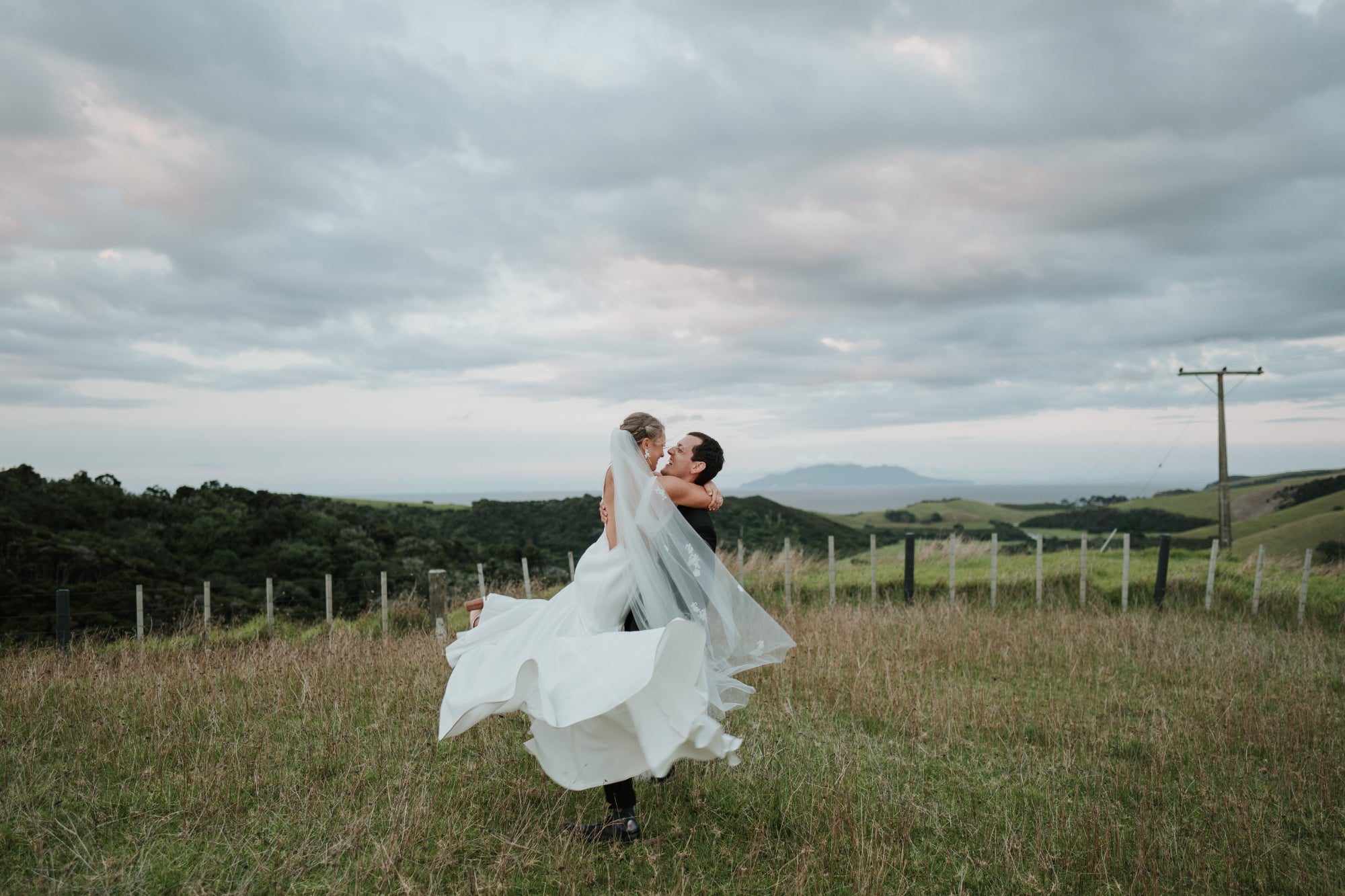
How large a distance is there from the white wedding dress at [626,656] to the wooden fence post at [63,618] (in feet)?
33.8

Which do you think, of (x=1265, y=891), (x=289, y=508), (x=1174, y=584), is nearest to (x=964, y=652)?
(x=1265, y=891)

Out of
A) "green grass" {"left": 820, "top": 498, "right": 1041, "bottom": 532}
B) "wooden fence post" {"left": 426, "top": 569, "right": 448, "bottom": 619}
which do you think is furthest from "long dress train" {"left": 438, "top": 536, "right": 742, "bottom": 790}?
"green grass" {"left": 820, "top": 498, "right": 1041, "bottom": 532}

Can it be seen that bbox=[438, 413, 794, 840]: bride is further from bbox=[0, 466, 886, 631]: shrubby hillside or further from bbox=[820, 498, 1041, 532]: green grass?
bbox=[820, 498, 1041, 532]: green grass

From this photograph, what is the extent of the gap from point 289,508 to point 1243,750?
2736 cm

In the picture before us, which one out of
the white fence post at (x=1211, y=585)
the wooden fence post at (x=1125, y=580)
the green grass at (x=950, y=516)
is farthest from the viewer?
the green grass at (x=950, y=516)

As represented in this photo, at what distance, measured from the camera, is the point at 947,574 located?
56.1 feet

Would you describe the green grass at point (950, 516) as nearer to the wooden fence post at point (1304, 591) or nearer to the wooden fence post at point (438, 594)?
the wooden fence post at point (1304, 591)

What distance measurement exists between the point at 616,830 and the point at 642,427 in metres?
2.28

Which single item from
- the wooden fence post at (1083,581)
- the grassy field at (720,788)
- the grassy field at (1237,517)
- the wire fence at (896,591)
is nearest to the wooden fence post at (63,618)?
the wire fence at (896,591)

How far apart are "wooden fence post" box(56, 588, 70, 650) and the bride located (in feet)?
33.7

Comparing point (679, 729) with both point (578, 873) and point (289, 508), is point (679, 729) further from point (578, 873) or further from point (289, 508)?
point (289, 508)

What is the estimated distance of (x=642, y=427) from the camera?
458 centimetres

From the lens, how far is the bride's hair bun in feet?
14.9

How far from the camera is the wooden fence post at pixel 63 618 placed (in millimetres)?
11438
